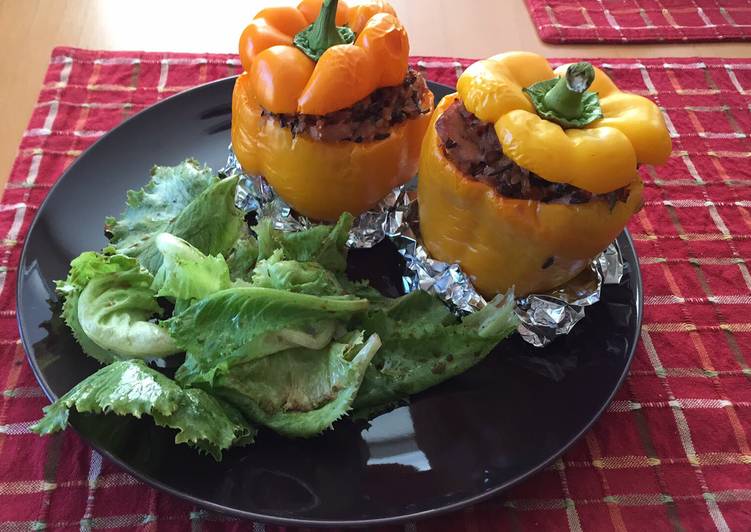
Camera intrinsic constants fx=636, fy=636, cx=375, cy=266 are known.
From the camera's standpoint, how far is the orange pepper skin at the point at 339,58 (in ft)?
4.26

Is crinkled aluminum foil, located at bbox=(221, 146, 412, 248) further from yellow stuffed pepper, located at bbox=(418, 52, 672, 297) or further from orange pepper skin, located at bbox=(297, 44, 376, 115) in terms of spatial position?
orange pepper skin, located at bbox=(297, 44, 376, 115)

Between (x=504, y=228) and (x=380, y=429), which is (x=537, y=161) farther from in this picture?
(x=380, y=429)

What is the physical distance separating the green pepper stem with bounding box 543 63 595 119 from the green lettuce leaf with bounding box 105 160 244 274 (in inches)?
27.6

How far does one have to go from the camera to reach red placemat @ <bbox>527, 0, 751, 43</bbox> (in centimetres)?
242

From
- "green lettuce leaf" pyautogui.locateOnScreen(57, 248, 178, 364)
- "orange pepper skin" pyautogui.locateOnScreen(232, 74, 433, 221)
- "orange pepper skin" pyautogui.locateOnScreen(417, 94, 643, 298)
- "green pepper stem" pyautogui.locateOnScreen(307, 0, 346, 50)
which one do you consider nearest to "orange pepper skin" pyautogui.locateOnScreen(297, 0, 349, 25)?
"green pepper stem" pyautogui.locateOnScreen(307, 0, 346, 50)

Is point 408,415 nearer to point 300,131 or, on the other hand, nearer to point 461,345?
point 461,345

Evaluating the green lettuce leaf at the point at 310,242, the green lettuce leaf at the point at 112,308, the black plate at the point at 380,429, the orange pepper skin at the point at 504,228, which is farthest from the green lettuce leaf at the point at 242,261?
the orange pepper skin at the point at 504,228

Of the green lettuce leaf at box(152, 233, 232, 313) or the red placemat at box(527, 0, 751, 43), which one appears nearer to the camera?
the green lettuce leaf at box(152, 233, 232, 313)

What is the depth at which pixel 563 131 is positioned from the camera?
→ 1.21 m

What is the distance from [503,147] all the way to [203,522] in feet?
2.91

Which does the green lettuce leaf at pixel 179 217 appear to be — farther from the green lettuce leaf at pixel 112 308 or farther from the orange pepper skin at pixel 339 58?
the orange pepper skin at pixel 339 58

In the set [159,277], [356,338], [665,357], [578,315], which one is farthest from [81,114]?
[665,357]

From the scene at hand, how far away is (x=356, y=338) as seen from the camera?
47.2 inches

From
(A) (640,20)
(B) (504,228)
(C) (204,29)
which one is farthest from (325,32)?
(A) (640,20)
